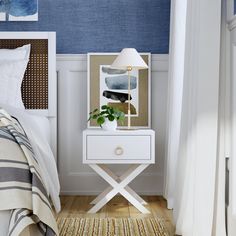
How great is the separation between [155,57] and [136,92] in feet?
1.11

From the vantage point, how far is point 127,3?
3988 mm

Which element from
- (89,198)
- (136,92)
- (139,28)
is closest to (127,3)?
(139,28)

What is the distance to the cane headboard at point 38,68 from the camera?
3.84 m

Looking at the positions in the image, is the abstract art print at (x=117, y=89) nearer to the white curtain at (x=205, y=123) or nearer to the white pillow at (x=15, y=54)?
the white pillow at (x=15, y=54)

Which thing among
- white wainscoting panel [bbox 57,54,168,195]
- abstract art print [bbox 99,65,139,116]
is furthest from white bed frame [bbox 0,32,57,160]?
abstract art print [bbox 99,65,139,116]

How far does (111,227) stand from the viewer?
292cm

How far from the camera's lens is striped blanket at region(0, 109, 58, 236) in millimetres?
2023

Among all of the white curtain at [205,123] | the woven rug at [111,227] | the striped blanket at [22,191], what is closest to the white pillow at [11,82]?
the woven rug at [111,227]

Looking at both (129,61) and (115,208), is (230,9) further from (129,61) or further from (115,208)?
(115,208)

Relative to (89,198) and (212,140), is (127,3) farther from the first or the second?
(212,140)

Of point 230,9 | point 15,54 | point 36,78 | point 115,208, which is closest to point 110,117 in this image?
point 115,208

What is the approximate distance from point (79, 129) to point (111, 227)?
1269 mm

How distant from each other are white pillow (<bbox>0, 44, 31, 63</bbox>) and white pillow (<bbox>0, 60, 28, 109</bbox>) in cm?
7

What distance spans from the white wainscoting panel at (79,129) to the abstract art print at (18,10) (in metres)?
0.43
